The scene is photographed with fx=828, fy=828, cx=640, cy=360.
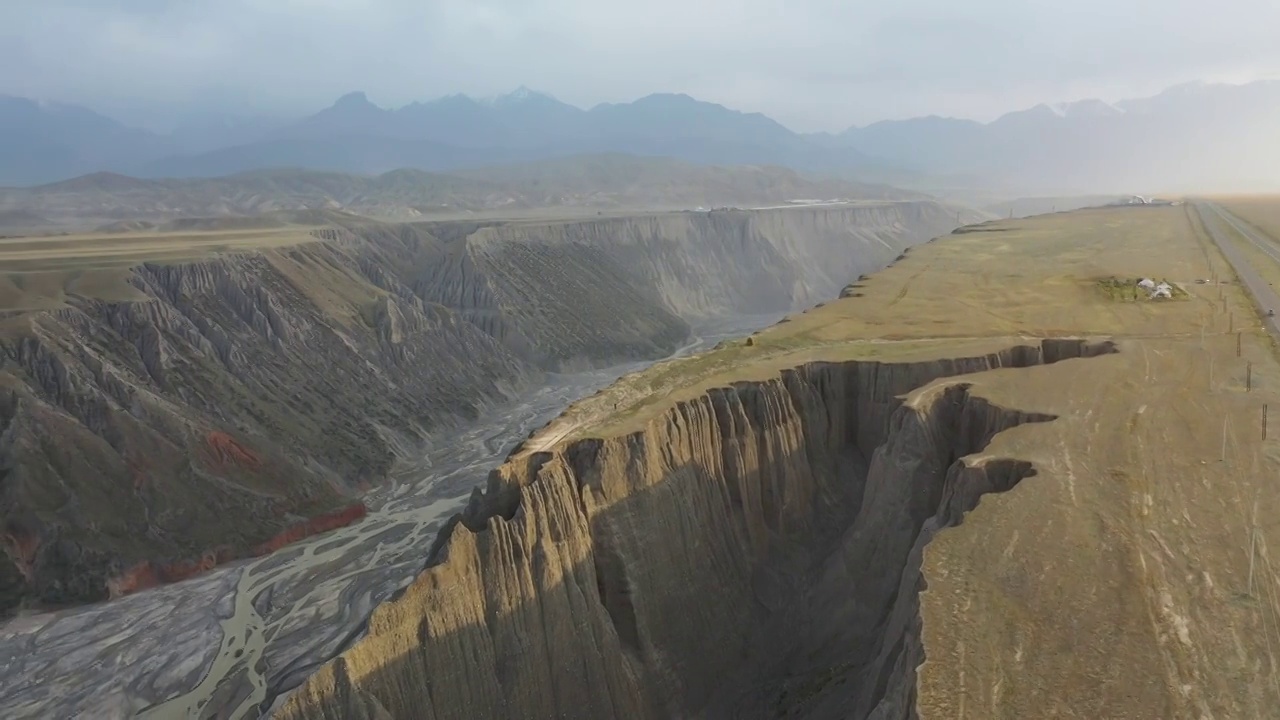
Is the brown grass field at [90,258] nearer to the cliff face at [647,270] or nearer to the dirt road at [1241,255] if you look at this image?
the cliff face at [647,270]

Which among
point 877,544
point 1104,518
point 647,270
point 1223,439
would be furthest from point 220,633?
point 647,270

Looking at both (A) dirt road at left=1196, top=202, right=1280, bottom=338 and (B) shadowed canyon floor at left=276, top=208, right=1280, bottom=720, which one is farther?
(A) dirt road at left=1196, top=202, right=1280, bottom=338

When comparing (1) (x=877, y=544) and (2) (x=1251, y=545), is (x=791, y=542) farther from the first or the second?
(2) (x=1251, y=545)

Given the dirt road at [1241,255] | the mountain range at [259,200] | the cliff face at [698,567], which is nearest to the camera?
the cliff face at [698,567]

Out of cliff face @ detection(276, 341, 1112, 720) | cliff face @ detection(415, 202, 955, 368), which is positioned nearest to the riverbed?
cliff face @ detection(276, 341, 1112, 720)

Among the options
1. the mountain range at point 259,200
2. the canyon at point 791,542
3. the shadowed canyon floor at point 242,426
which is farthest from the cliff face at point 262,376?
the mountain range at point 259,200

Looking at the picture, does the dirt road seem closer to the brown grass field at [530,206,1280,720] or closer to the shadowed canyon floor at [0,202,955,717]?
the brown grass field at [530,206,1280,720]

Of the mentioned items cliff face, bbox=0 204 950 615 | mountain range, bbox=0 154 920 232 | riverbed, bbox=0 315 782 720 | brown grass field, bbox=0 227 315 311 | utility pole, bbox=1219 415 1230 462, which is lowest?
riverbed, bbox=0 315 782 720

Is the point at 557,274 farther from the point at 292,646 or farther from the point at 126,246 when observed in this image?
the point at 292,646
